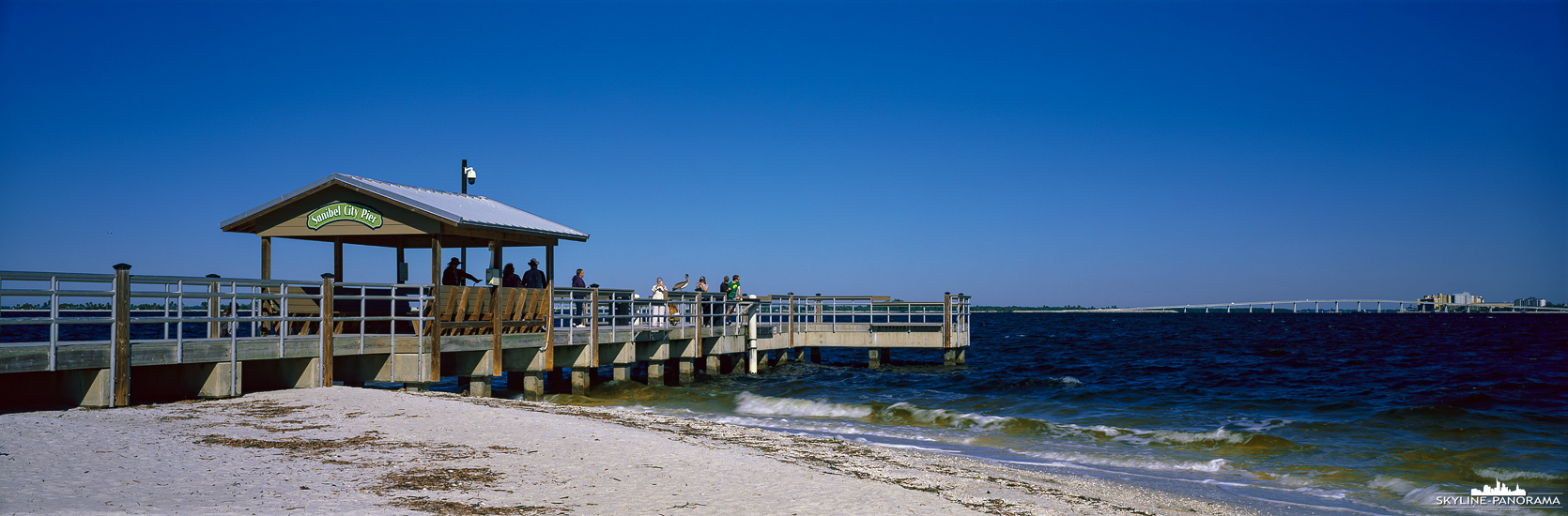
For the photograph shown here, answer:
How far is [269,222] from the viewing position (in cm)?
1573

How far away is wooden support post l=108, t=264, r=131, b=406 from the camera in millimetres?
10656

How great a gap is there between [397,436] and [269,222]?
8103mm

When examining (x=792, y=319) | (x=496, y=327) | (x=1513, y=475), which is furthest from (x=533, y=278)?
(x=1513, y=475)

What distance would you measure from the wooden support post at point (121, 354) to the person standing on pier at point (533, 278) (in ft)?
29.1

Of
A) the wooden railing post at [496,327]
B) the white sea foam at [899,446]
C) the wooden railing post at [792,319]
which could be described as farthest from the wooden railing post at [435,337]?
the wooden railing post at [792,319]

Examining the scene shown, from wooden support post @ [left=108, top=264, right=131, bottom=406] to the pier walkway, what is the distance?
0.01 metres

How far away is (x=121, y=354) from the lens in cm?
1072

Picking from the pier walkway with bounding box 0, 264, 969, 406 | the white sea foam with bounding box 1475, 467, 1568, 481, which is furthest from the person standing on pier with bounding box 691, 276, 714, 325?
the white sea foam with bounding box 1475, 467, 1568, 481

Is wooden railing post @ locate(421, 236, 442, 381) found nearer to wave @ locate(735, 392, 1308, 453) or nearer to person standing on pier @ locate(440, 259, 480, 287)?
person standing on pier @ locate(440, 259, 480, 287)

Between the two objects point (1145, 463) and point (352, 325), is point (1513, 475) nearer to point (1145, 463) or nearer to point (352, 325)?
point (1145, 463)

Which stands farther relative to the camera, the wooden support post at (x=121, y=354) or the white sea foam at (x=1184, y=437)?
the white sea foam at (x=1184, y=437)

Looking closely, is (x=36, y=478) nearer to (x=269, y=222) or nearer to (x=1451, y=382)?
(x=269, y=222)

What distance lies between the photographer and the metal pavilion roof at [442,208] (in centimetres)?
1501

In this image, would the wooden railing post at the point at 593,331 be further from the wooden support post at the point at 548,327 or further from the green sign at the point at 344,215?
the green sign at the point at 344,215
